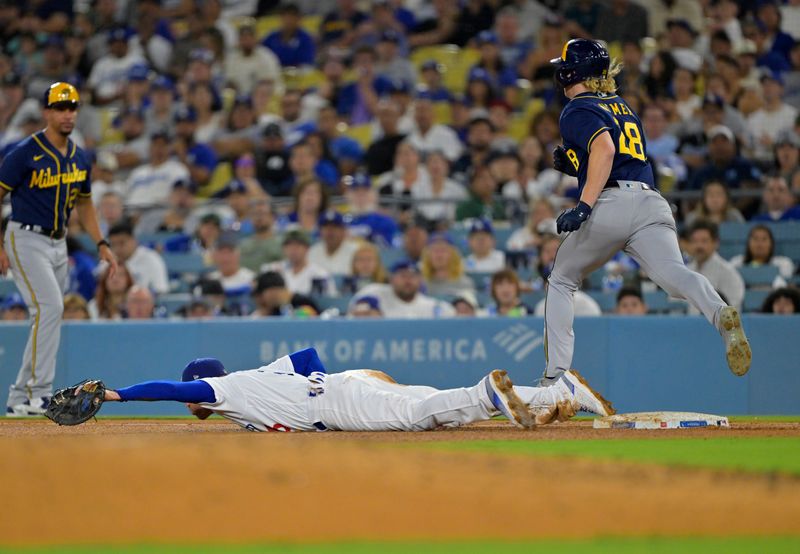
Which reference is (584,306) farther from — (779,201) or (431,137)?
(431,137)

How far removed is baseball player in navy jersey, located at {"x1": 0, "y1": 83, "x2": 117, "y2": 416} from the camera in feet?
28.7

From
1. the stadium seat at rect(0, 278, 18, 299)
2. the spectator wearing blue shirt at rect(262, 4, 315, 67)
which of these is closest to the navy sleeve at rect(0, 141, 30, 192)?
the stadium seat at rect(0, 278, 18, 299)

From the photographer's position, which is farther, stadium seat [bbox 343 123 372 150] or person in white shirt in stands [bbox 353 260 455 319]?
stadium seat [bbox 343 123 372 150]

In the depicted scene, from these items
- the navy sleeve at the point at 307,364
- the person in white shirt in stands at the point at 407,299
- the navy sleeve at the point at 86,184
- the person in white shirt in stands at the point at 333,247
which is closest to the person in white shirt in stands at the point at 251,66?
the person in white shirt in stands at the point at 333,247

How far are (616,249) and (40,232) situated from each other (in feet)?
13.8

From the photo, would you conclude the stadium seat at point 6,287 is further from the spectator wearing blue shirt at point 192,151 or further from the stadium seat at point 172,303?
the spectator wearing blue shirt at point 192,151

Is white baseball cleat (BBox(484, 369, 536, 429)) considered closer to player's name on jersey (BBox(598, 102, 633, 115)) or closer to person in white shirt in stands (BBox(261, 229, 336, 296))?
player's name on jersey (BBox(598, 102, 633, 115))

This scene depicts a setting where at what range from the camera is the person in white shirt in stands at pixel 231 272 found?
39.1 ft

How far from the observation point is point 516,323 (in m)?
10.2

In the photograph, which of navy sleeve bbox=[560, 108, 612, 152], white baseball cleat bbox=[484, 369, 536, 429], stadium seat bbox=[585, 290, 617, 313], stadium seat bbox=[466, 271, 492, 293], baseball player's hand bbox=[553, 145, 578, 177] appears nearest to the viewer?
white baseball cleat bbox=[484, 369, 536, 429]

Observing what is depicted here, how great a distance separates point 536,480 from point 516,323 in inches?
230

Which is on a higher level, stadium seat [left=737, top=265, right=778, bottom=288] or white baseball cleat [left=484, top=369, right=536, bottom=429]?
stadium seat [left=737, top=265, right=778, bottom=288]

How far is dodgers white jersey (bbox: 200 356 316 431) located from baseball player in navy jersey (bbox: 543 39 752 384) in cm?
143

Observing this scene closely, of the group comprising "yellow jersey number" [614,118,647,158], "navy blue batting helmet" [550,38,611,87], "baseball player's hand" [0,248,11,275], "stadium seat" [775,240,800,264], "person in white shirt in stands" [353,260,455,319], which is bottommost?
"person in white shirt in stands" [353,260,455,319]
